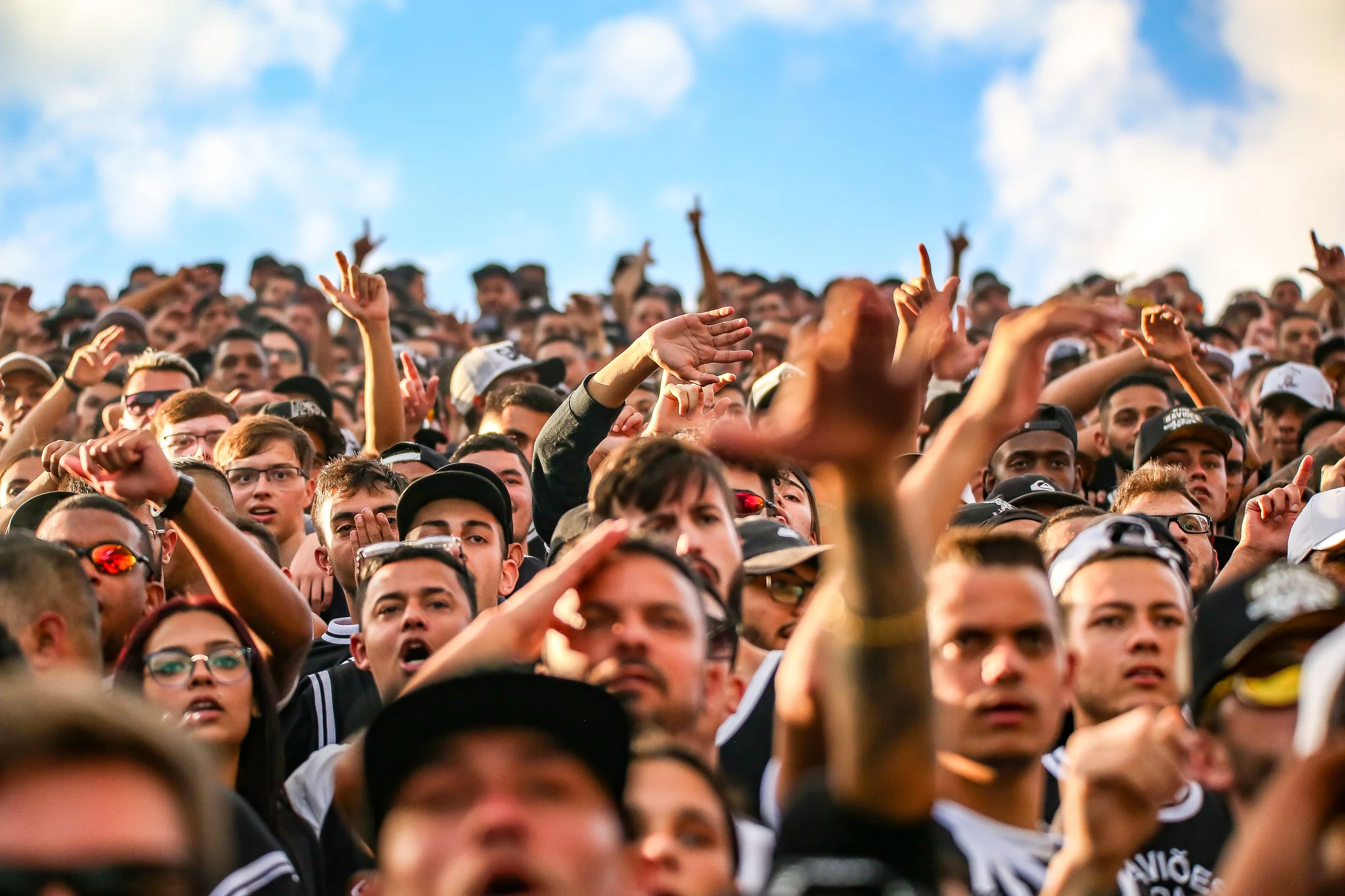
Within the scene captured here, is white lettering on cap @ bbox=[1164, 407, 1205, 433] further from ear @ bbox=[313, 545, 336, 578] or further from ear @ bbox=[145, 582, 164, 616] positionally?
ear @ bbox=[145, 582, 164, 616]

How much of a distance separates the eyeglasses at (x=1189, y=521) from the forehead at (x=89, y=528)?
13.4 feet

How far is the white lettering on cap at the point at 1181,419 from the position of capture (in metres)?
7.54

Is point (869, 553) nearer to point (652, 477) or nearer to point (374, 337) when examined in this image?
point (652, 477)

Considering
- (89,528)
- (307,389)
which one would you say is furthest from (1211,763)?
(307,389)

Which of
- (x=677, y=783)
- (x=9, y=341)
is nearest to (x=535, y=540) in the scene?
(x=677, y=783)

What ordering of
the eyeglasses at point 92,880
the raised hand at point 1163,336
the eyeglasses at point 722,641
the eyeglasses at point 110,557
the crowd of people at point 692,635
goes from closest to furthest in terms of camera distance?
the eyeglasses at point 92,880
the crowd of people at point 692,635
the eyeglasses at point 722,641
the eyeglasses at point 110,557
the raised hand at point 1163,336

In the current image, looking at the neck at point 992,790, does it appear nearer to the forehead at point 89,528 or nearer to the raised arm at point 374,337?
the forehead at point 89,528

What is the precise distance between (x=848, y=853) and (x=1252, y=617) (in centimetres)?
140

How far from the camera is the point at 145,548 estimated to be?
5.33 m

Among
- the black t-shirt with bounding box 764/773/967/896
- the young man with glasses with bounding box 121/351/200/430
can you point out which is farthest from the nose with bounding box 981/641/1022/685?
the young man with glasses with bounding box 121/351/200/430

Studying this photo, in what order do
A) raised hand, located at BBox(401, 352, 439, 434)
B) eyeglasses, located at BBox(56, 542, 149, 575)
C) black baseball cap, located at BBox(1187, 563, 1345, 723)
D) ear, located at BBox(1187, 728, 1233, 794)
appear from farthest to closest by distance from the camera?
1. raised hand, located at BBox(401, 352, 439, 434)
2. eyeglasses, located at BBox(56, 542, 149, 575)
3. black baseball cap, located at BBox(1187, 563, 1345, 723)
4. ear, located at BBox(1187, 728, 1233, 794)

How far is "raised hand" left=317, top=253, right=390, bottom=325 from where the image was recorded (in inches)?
313

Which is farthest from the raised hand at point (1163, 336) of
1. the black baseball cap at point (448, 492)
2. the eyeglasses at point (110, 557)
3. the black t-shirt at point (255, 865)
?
the black t-shirt at point (255, 865)

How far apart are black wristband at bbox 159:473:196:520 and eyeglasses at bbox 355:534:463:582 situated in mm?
716
